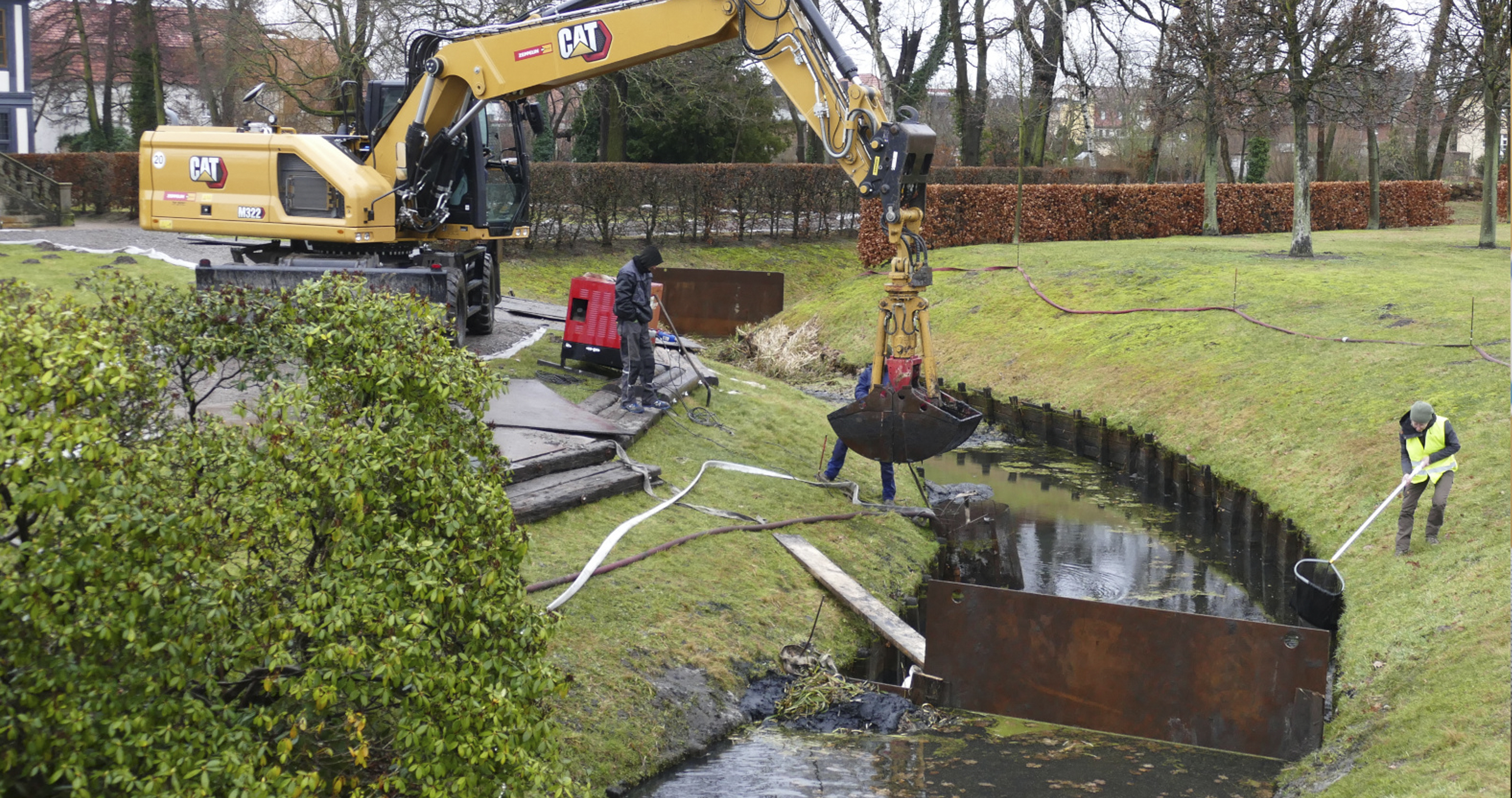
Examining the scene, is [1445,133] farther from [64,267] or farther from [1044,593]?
[64,267]

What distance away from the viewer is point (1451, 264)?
24.5 m

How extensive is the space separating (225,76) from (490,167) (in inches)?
1132

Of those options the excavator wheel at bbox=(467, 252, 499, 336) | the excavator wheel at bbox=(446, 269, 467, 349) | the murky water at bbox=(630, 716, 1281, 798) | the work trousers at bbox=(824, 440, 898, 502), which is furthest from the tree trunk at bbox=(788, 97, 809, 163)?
the murky water at bbox=(630, 716, 1281, 798)

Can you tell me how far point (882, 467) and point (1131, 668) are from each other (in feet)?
16.0

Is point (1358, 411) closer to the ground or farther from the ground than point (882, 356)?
closer to the ground

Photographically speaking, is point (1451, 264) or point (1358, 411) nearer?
point (1358, 411)

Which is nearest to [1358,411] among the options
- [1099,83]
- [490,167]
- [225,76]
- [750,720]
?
[750,720]

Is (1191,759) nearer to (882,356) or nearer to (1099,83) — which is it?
(882,356)

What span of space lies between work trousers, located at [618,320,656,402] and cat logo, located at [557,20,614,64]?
9.03 ft

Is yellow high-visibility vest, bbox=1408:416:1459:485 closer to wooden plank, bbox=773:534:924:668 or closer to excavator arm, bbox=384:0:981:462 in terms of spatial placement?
excavator arm, bbox=384:0:981:462

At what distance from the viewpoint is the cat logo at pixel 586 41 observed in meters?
11.8

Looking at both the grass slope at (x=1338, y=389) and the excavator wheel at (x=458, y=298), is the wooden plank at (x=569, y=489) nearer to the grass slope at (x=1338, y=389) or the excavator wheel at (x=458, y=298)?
the excavator wheel at (x=458, y=298)

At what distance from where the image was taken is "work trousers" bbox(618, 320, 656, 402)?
43.0ft

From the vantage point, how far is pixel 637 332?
13.1 metres
